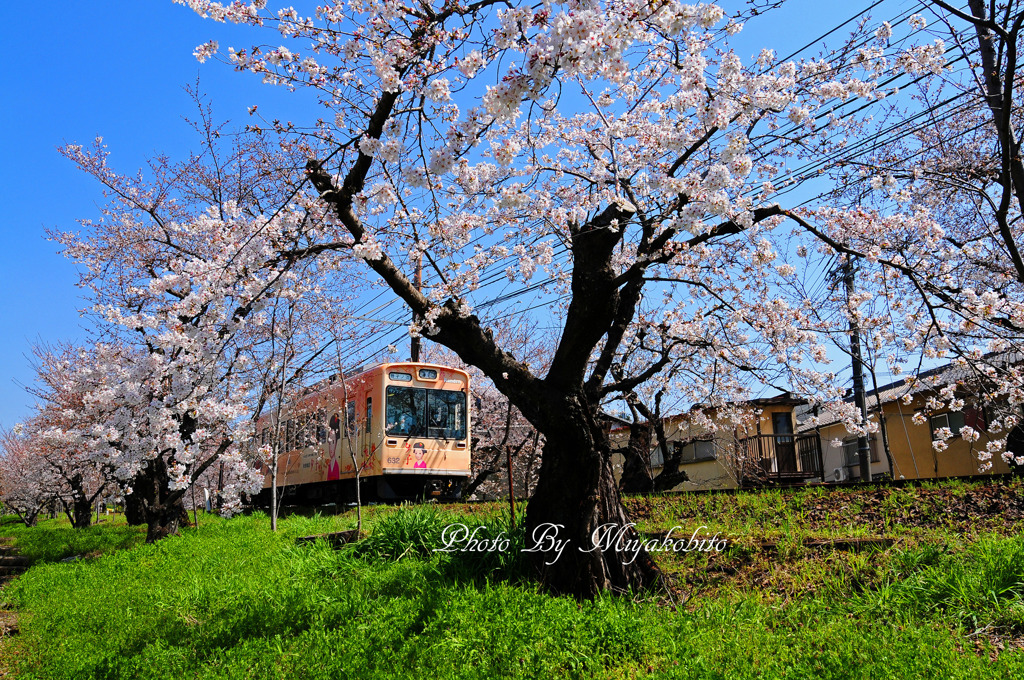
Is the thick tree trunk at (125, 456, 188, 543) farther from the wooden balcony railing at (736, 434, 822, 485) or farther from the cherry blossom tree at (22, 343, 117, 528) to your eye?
the wooden balcony railing at (736, 434, 822, 485)

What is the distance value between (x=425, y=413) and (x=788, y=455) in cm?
1095

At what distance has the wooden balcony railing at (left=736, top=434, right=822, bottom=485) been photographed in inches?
691

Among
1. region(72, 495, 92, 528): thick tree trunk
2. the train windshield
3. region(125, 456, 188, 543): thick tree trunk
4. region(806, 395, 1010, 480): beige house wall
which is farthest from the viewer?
region(72, 495, 92, 528): thick tree trunk

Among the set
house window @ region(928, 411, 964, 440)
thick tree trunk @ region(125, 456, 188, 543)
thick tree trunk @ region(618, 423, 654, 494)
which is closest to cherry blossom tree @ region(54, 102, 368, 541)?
thick tree trunk @ region(125, 456, 188, 543)

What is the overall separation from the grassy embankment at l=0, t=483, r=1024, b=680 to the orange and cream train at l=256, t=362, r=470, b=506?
576cm

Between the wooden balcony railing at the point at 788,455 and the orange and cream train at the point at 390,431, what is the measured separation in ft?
25.3

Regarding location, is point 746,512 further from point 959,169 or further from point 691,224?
point 959,169

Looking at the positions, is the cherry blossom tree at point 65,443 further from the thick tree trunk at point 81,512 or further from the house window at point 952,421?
the house window at point 952,421

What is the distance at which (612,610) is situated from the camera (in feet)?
14.5

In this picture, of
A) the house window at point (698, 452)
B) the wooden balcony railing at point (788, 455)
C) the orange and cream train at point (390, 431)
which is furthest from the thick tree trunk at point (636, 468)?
the house window at point (698, 452)

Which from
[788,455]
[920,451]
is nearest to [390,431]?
[788,455]

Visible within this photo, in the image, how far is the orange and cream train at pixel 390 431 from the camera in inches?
521

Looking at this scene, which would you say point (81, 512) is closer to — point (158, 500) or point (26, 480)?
point (26, 480)

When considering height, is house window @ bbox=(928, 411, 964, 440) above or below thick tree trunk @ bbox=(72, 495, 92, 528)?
above
